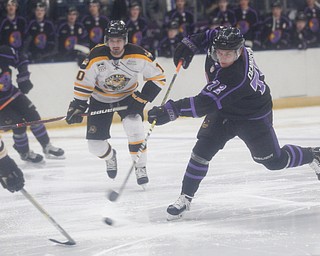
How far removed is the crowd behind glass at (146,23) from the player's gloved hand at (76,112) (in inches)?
121

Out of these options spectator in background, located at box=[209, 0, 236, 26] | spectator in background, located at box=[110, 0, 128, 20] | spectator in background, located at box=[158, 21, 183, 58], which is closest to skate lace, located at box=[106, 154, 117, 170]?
spectator in background, located at box=[158, 21, 183, 58]

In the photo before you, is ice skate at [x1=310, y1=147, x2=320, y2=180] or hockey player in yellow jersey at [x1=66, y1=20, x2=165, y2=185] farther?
hockey player in yellow jersey at [x1=66, y1=20, x2=165, y2=185]

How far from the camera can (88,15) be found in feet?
26.7

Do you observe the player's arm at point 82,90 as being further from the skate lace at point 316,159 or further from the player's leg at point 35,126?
the skate lace at point 316,159

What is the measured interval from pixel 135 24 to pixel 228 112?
465 cm

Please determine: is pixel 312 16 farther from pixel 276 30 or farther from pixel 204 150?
pixel 204 150

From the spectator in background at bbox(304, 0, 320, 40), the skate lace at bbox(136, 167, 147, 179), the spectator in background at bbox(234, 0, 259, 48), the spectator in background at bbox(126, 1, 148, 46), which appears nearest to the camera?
the skate lace at bbox(136, 167, 147, 179)

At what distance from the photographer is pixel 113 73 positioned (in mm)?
4562

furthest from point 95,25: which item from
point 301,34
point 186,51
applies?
point 186,51

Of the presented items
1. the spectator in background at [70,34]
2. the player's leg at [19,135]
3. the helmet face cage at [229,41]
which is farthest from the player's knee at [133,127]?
the spectator in background at [70,34]

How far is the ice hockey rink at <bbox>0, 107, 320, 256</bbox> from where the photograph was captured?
10.7ft

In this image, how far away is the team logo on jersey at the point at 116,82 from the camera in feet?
15.1

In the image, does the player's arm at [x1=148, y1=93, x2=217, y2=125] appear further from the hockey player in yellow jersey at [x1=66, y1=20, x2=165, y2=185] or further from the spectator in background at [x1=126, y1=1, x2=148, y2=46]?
the spectator in background at [x1=126, y1=1, x2=148, y2=46]

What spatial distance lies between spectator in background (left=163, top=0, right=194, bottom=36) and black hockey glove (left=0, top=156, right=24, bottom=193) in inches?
208
